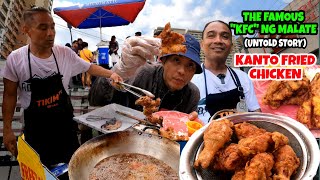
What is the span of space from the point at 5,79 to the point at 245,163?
5.50 feet

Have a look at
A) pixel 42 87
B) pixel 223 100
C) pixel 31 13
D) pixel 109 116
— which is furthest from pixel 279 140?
pixel 31 13

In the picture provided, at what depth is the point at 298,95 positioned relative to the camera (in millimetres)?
2119

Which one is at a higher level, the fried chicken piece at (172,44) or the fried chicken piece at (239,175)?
the fried chicken piece at (172,44)

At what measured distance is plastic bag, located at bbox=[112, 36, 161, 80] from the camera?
1.57m

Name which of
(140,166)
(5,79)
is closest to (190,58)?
(140,166)

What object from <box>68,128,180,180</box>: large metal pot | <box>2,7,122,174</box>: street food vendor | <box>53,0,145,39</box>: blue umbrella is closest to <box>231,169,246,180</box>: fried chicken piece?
<box>68,128,180,180</box>: large metal pot

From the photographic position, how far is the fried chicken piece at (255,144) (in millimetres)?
899

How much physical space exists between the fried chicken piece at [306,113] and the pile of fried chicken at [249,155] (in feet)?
3.60

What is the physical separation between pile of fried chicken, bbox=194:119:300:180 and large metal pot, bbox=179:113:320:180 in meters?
A: 0.02

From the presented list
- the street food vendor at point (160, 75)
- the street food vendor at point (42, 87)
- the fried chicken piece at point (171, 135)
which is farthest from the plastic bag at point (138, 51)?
the fried chicken piece at point (171, 135)

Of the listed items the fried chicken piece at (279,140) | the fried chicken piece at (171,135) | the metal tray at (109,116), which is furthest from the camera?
the metal tray at (109,116)

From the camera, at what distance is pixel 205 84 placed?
7.03 feet

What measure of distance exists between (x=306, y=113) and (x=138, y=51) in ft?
3.94

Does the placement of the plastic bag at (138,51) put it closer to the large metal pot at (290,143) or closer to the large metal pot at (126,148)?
the large metal pot at (126,148)
